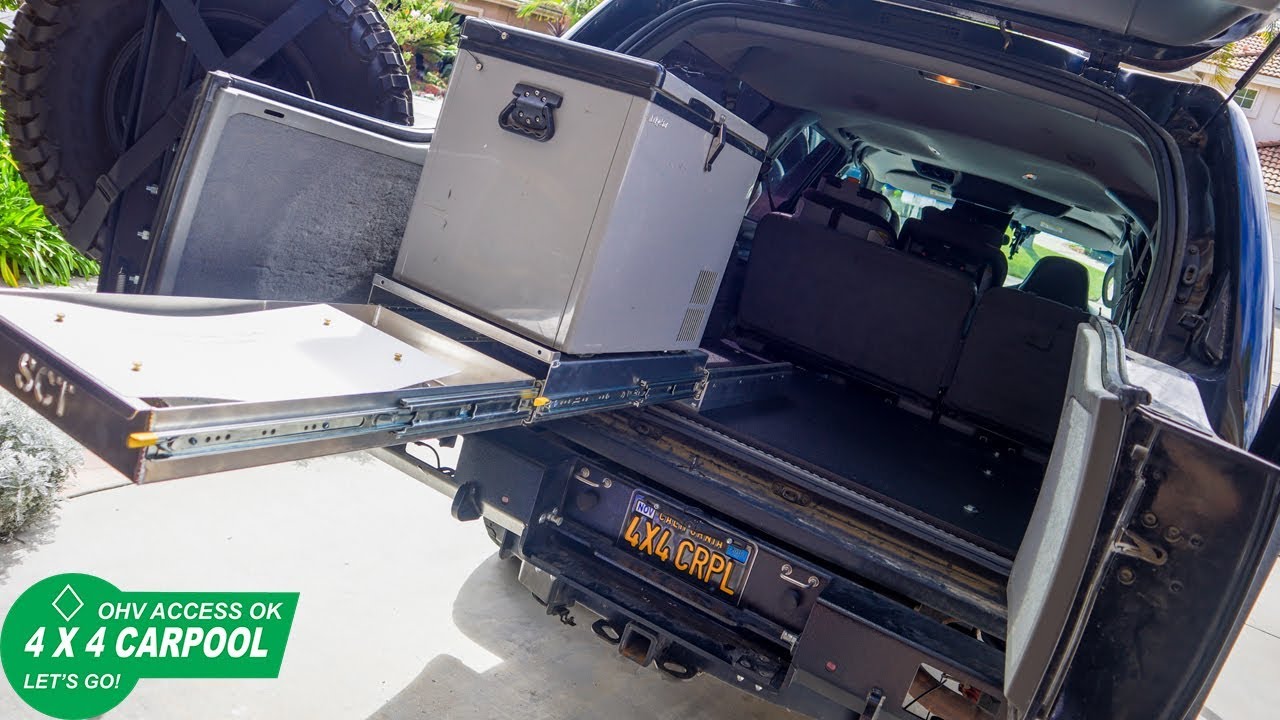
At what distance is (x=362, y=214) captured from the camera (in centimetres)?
246

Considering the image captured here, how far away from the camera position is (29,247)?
5.16 meters

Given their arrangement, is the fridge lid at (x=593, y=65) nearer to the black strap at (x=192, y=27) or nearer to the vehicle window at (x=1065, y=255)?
the black strap at (x=192, y=27)

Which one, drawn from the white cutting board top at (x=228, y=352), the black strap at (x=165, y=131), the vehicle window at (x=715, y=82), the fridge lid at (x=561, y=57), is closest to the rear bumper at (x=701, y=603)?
the white cutting board top at (x=228, y=352)

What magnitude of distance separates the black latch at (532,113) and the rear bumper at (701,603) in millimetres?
Answer: 802

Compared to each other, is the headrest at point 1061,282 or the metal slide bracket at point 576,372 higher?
the headrest at point 1061,282

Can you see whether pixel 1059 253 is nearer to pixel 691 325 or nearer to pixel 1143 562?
pixel 691 325

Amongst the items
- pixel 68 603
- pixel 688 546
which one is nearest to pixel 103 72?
pixel 68 603

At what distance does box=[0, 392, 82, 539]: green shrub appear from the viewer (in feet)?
9.14

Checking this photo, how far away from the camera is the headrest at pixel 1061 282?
13.8 ft

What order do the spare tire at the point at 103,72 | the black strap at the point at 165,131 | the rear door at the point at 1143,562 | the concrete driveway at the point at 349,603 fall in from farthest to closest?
the spare tire at the point at 103,72, the black strap at the point at 165,131, the concrete driveway at the point at 349,603, the rear door at the point at 1143,562

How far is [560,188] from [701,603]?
1046 millimetres

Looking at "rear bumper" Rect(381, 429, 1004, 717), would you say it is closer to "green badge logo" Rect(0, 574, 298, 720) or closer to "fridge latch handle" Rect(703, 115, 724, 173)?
"green badge logo" Rect(0, 574, 298, 720)

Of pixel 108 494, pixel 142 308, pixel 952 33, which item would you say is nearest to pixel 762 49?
pixel 952 33

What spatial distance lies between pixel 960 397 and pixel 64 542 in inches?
123
